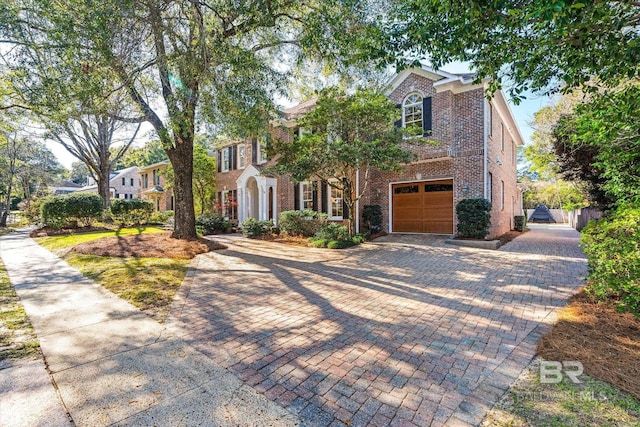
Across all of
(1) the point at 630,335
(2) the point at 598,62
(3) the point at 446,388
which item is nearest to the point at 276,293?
(3) the point at 446,388

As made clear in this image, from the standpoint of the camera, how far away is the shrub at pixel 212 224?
54.7ft

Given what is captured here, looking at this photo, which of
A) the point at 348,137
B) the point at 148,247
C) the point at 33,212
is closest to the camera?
the point at 148,247

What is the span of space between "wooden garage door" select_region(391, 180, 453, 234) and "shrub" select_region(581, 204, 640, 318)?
28.9 feet

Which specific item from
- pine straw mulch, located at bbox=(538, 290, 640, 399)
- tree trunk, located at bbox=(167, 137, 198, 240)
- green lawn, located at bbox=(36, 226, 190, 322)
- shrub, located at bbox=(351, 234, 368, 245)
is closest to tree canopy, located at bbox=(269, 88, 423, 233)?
shrub, located at bbox=(351, 234, 368, 245)

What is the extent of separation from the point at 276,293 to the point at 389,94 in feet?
37.4

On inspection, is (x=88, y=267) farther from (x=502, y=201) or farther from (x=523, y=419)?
(x=502, y=201)

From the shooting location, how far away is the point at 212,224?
16859 mm

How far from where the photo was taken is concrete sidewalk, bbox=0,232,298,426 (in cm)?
217

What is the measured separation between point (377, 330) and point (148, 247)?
8.37 metres

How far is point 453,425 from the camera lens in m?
2.15

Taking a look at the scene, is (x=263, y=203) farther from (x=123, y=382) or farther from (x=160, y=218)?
(x=123, y=382)

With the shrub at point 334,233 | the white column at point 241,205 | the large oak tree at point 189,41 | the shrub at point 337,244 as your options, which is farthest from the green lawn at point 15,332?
the white column at point 241,205

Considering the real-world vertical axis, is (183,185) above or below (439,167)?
below

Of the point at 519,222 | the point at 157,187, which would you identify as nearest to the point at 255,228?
the point at 519,222
